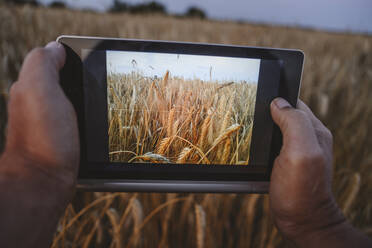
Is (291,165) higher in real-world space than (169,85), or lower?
lower

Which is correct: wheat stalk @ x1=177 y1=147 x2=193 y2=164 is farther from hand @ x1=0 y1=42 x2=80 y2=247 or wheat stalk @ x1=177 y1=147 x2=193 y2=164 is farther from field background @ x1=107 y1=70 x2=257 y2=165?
hand @ x1=0 y1=42 x2=80 y2=247

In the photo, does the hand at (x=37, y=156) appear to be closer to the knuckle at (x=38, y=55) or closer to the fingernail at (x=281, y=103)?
the knuckle at (x=38, y=55)

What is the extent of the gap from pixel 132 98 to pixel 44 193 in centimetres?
22

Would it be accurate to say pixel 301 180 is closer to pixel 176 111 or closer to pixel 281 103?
pixel 281 103

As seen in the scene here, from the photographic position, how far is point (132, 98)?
19.0 inches

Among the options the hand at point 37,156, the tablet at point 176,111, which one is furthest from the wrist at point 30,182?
the tablet at point 176,111

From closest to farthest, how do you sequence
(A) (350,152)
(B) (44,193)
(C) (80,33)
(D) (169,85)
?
(B) (44,193), (D) (169,85), (A) (350,152), (C) (80,33)

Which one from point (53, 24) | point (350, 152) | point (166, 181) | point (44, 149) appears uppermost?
point (53, 24)

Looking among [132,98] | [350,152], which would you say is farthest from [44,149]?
[350,152]

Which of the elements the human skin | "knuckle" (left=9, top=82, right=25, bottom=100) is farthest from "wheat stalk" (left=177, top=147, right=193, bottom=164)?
"knuckle" (left=9, top=82, right=25, bottom=100)

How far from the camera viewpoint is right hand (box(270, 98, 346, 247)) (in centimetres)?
44

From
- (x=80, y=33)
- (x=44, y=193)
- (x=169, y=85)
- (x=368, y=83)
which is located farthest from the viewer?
(x=80, y=33)

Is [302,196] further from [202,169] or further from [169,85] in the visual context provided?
[169,85]

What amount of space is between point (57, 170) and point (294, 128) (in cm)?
41
